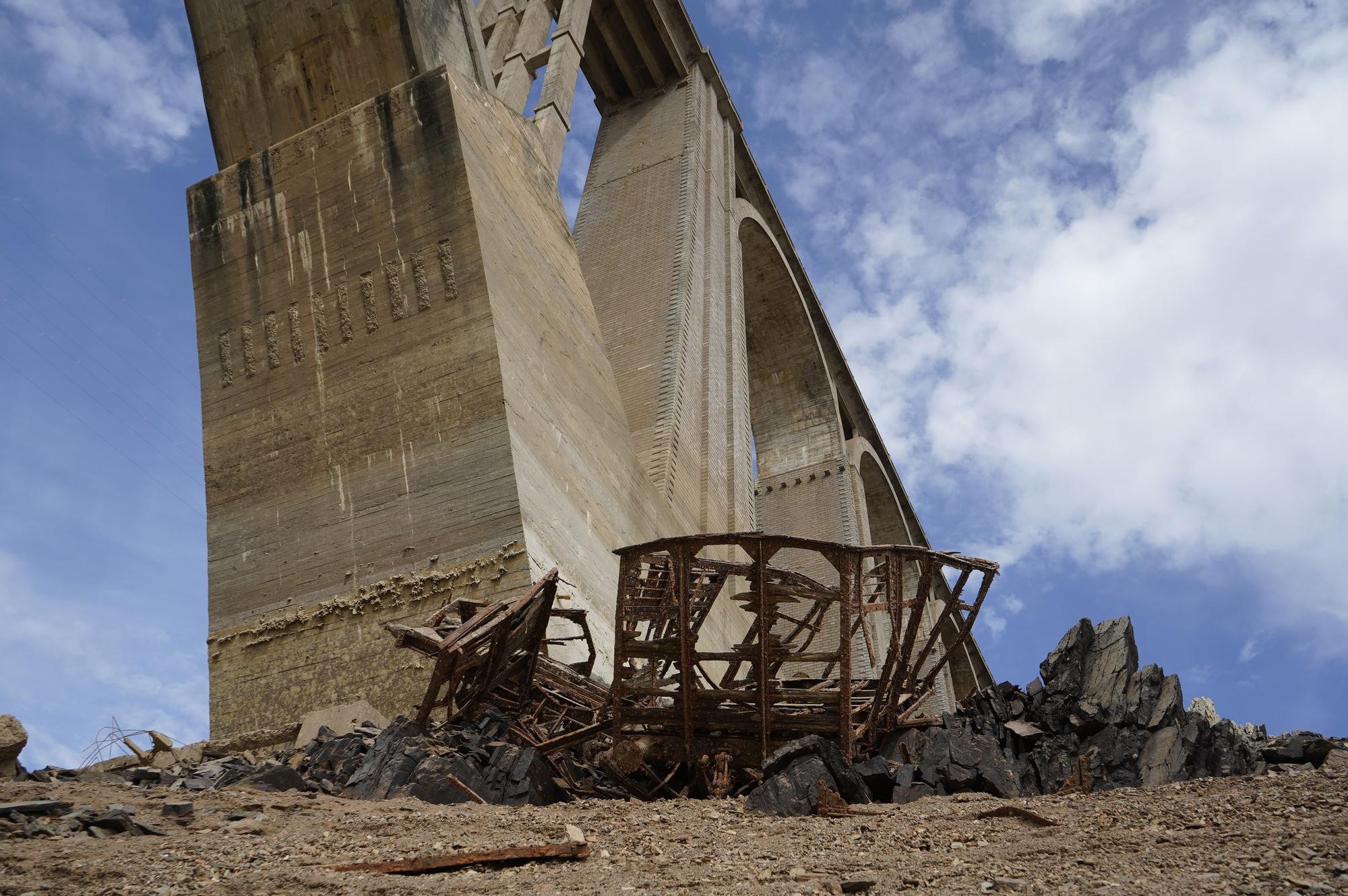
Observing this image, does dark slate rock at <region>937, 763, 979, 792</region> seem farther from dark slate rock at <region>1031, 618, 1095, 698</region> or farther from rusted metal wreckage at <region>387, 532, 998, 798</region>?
dark slate rock at <region>1031, 618, 1095, 698</region>

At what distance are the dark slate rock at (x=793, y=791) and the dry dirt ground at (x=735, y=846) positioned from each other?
12 cm

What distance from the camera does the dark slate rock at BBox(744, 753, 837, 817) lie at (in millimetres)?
5070

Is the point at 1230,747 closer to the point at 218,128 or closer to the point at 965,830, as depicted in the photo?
the point at 965,830

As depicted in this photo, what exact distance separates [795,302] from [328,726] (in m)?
13.7

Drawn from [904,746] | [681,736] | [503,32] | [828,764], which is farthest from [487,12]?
[828,764]

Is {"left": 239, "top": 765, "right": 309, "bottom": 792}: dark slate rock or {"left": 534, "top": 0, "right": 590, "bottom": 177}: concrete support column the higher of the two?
{"left": 534, "top": 0, "right": 590, "bottom": 177}: concrete support column

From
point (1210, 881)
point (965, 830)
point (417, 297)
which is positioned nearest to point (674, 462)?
point (417, 297)

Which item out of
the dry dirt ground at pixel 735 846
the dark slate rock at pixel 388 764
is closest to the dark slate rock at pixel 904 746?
the dry dirt ground at pixel 735 846

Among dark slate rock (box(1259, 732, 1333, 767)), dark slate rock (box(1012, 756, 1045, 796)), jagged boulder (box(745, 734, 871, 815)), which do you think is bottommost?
dark slate rock (box(1259, 732, 1333, 767))

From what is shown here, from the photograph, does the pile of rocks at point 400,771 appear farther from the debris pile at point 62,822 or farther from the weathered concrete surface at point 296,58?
the weathered concrete surface at point 296,58

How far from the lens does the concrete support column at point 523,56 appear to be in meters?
11.6

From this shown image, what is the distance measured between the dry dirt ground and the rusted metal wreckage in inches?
40.4

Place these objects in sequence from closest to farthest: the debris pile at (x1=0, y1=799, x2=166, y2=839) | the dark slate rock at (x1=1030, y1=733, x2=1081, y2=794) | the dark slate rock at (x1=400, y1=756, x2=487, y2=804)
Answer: the debris pile at (x1=0, y1=799, x2=166, y2=839) → the dark slate rock at (x1=400, y1=756, x2=487, y2=804) → the dark slate rock at (x1=1030, y1=733, x2=1081, y2=794)

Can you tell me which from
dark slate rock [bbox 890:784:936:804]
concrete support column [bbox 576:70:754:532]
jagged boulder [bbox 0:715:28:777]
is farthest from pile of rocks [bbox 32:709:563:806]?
concrete support column [bbox 576:70:754:532]
